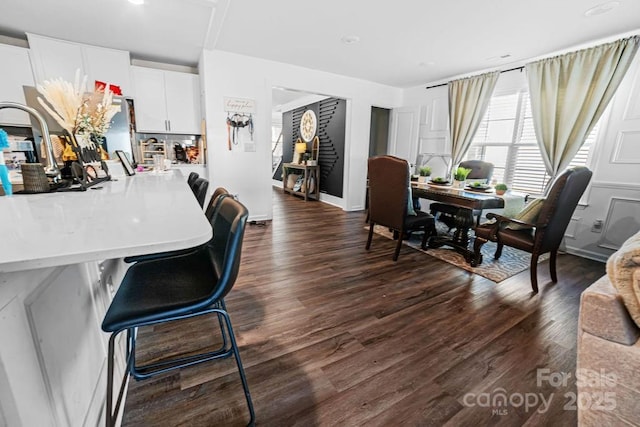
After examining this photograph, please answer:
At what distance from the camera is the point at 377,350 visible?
5.10 feet

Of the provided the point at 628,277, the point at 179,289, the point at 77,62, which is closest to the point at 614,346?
the point at 628,277

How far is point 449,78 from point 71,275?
208 inches

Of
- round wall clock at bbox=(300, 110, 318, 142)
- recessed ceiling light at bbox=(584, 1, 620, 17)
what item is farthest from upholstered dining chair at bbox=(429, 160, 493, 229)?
round wall clock at bbox=(300, 110, 318, 142)

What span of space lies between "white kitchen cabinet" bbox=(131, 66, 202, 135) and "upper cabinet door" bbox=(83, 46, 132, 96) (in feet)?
0.43

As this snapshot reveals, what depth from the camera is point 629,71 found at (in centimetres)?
274

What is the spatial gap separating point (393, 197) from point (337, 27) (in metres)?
1.93

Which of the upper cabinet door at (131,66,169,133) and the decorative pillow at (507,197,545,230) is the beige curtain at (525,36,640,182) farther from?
the upper cabinet door at (131,66,169,133)

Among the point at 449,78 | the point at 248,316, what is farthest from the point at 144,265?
the point at 449,78

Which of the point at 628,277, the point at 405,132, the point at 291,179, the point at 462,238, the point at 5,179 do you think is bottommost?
the point at 462,238

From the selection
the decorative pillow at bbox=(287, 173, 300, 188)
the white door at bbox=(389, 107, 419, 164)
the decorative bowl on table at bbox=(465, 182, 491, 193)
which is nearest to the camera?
the decorative bowl on table at bbox=(465, 182, 491, 193)

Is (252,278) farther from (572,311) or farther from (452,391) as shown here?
(572,311)

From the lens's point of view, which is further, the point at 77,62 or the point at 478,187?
the point at 77,62

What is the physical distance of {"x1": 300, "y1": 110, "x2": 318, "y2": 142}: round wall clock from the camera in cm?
618

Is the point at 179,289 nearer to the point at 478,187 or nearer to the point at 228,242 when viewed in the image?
the point at 228,242
